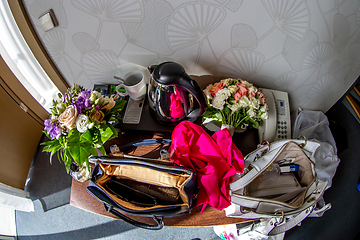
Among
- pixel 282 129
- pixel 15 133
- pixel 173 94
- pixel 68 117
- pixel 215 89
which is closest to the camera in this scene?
pixel 68 117

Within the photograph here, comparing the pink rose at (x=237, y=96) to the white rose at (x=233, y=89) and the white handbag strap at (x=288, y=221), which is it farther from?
the white handbag strap at (x=288, y=221)

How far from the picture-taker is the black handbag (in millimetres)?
812

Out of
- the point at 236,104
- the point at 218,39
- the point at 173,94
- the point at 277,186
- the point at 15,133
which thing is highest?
the point at 218,39

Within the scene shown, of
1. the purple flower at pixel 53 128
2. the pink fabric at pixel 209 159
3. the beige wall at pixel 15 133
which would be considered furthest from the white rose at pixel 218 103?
the beige wall at pixel 15 133

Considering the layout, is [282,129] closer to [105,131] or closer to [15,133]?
[105,131]

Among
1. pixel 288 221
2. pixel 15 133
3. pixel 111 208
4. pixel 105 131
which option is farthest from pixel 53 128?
pixel 288 221

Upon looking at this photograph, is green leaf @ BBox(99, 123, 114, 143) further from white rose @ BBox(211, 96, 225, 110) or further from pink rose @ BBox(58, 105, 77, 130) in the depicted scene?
white rose @ BBox(211, 96, 225, 110)

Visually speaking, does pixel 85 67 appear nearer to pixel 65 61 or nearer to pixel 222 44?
pixel 65 61

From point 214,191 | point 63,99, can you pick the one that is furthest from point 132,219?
point 63,99

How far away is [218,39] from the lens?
3.03ft

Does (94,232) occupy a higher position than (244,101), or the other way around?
(244,101)

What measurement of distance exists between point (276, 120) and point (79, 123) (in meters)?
0.93

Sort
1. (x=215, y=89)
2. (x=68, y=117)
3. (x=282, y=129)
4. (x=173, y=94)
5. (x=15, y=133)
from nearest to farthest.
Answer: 1. (x=68, y=117)
2. (x=173, y=94)
3. (x=215, y=89)
4. (x=282, y=129)
5. (x=15, y=133)

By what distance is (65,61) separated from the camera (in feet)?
3.60
